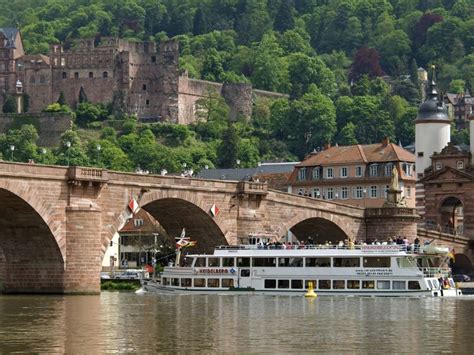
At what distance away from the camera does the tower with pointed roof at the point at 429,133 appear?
138000 mm

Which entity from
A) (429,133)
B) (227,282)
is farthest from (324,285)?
(429,133)

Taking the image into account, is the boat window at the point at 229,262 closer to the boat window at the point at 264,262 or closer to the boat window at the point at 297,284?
the boat window at the point at 264,262

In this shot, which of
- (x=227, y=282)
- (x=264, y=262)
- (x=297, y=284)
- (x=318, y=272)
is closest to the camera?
(x=318, y=272)

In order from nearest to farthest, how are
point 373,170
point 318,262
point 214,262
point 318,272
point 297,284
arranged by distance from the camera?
point 318,272 → point 318,262 → point 297,284 → point 214,262 → point 373,170

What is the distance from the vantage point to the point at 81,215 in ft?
302

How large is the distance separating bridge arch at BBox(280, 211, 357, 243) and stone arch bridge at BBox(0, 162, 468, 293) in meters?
6.28

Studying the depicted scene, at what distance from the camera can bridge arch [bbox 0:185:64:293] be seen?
90.2 metres

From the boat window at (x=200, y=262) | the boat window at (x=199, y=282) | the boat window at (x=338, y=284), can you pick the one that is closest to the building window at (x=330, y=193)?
the boat window at (x=200, y=262)

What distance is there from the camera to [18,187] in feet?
289

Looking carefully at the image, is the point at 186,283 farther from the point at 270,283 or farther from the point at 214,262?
the point at 270,283

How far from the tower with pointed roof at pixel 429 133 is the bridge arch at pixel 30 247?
5270 centimetres

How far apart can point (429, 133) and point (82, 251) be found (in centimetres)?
5431

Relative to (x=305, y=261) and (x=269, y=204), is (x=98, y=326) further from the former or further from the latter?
(x=269, y=204)

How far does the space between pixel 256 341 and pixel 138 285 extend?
46.5 metres
